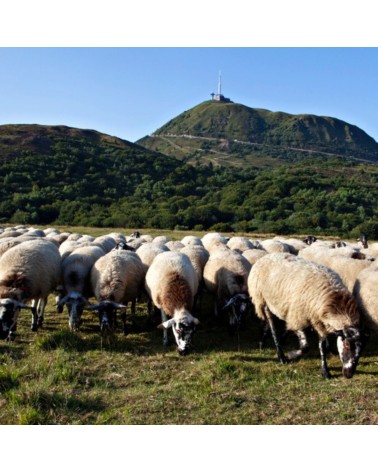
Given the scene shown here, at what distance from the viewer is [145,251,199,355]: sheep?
8586 millimetres

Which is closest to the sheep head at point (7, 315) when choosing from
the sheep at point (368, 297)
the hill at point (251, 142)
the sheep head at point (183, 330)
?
the sheep head at point (183, 330)

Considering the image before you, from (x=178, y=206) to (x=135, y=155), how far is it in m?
28.0

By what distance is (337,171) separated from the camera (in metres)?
71.7

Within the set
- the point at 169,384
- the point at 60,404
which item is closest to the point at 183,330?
the point at 169,384

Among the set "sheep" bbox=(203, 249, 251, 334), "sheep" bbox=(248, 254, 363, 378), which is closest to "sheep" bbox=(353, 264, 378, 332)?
"sheep" bbox=(248, 254, 363, 378)

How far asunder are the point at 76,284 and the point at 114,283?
1.45m

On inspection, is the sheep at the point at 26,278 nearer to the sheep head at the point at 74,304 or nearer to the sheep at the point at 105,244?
the sheep head at the point at 74,304

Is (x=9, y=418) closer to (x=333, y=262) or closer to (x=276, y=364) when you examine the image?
(x=276, y=364)

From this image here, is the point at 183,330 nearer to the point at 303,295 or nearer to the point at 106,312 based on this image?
the point at 106,312

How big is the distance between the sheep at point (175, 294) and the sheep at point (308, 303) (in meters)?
1.70

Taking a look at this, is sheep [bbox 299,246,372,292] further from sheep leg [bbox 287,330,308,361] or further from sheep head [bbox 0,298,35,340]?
sheep head [bbox 0,298,35,340]

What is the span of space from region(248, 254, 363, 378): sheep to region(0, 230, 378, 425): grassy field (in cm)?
59

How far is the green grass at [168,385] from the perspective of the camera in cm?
564

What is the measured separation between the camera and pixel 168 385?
6.82 metres
